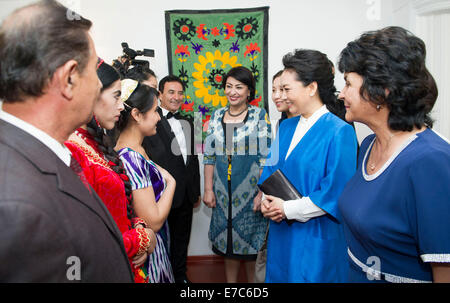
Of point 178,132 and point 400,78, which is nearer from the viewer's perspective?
point 400,78

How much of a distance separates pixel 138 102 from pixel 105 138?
13.5 inches

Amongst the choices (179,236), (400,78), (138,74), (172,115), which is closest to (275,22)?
(172,115)

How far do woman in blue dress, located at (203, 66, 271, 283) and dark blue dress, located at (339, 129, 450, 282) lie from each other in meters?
1.49

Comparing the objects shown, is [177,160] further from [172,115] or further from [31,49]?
[31,49]

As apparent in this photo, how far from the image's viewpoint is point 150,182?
4.72ft

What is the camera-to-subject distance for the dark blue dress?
3.05 feet

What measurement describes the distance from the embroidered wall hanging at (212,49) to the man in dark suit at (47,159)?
8.78ft

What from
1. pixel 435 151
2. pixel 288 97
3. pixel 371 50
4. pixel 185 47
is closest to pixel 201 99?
pixel 185 47

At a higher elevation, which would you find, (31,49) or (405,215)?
(31,49)

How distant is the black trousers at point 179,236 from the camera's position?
2.97 metres

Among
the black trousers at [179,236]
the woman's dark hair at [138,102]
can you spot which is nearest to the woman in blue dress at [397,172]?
the woman's dark hair at [138,102]

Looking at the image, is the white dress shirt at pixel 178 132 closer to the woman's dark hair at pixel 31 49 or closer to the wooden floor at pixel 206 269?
the wooden floor at pixel 206 269

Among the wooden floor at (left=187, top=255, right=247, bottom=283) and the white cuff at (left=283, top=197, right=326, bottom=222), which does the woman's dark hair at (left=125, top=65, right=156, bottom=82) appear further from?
the wooden floor at (left=187, top=255, right=247, bottom=283)

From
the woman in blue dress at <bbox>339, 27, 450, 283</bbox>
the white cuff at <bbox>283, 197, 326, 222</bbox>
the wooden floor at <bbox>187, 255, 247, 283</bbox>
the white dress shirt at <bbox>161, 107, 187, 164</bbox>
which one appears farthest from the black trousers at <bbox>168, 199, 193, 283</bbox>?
the woman in blue dress at <bbox>339, 27, 450, 283</bbox>
